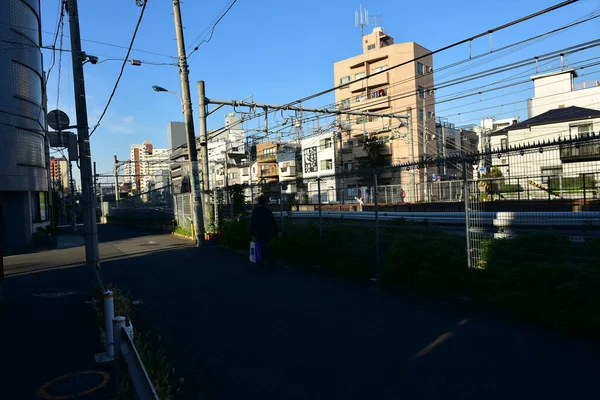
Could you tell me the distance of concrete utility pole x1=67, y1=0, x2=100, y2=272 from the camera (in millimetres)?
8117

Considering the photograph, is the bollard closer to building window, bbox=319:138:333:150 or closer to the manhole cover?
the manhole cover

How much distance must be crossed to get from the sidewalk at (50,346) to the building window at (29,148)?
12.3 metres

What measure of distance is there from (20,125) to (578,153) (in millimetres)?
20886

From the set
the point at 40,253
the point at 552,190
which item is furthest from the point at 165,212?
the point at 552,190

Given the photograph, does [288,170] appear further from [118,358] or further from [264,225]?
[118,358]

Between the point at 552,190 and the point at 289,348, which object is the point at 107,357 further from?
the point at 552,190

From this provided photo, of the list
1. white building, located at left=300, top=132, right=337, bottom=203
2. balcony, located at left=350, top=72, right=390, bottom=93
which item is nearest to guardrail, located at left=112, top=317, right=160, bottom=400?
white building, located at left=300, top=132, right=337, bottom=203

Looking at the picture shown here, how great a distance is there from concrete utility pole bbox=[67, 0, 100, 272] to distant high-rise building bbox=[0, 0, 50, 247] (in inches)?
426

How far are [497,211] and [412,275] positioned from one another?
66.2 inches

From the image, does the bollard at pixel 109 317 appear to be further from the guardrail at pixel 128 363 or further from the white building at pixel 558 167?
the white building at pixel 558 167

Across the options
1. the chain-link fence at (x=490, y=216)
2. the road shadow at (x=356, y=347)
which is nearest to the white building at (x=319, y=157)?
the chain-link fence at (x=490, y=216)

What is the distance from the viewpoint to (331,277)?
872cm

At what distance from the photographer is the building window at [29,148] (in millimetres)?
18938

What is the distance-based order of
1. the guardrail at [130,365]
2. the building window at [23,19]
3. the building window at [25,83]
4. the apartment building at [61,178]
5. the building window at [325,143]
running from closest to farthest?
the guardrail at [130,365], the building window at [23,19], the building window at [25,83], the apartment building at [61,178], the building window at [325,143]
